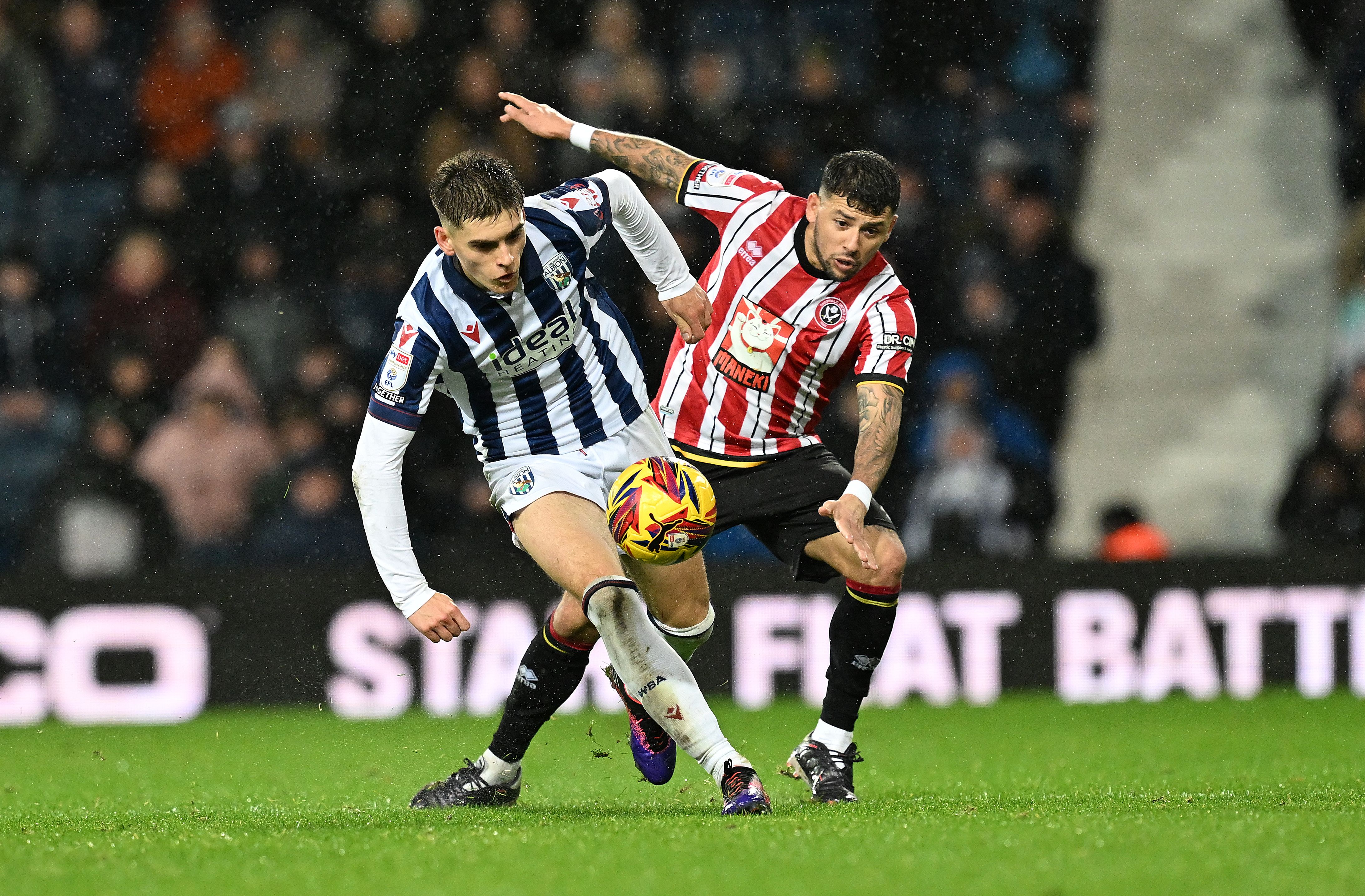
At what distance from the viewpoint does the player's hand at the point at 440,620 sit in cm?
459

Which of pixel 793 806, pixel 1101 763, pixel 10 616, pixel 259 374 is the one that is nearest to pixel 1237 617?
pixel 1101 763

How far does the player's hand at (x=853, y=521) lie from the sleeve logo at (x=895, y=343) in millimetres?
566

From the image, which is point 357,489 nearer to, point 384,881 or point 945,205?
point 384,881

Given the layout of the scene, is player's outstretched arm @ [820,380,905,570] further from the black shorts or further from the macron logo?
the macron logo

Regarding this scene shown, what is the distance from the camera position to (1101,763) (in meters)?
6.39

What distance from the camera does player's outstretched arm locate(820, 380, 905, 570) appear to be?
5.00 meters

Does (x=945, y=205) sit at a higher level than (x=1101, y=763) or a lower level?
higher

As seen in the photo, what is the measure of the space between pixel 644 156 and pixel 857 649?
Result: 1.73 m

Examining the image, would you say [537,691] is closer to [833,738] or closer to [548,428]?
[548,428]

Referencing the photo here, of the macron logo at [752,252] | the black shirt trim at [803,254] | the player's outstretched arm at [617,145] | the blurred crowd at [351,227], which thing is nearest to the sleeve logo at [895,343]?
the black shirt trim at [803,254]

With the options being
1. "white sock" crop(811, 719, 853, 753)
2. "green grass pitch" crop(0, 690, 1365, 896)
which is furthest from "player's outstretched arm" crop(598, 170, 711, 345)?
"green grass pitch" crop(0, 690, 1365, 896)

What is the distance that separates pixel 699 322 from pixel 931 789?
1669 mm

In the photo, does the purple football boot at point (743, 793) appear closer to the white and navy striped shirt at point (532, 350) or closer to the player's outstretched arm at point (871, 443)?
the player's outstretched arm at point (871, 443)

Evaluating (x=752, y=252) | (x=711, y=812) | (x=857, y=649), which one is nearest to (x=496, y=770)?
(x=711, y=812)
